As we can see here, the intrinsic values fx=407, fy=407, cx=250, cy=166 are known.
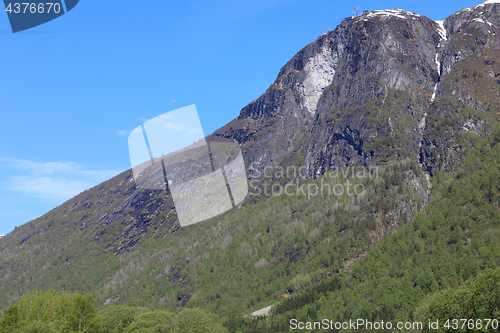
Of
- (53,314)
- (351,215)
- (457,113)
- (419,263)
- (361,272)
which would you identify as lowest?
(419,263)

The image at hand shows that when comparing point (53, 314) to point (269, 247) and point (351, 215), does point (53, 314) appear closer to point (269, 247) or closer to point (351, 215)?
point (269, 247)

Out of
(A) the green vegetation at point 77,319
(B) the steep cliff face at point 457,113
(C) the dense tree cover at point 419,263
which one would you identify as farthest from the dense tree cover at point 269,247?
(A) the green vegetation at point 77,319

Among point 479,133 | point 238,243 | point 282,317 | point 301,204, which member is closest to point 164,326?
point 282,317

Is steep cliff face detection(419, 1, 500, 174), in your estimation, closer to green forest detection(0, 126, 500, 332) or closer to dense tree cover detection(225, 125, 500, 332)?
green forest detection(0, 126, 500, 332)

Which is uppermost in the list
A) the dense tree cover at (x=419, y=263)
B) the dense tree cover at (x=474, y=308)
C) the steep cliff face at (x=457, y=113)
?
the steep cliff face at (x=457, y=113)

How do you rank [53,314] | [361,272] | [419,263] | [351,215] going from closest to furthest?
[53,314], [419,263], [361,272], [351,215]

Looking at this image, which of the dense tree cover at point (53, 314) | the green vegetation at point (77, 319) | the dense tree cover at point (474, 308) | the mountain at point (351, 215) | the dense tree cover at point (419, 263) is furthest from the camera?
the mountain at point (351, 215)

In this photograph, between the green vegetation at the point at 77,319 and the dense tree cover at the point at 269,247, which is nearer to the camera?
the green vegetation at the point at 77,319

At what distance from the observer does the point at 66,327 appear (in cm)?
4862

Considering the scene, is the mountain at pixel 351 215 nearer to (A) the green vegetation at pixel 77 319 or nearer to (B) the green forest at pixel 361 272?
(B) the green forest at pixel 361 272

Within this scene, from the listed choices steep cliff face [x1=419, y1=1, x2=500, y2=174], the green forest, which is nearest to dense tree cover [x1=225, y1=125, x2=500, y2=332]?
the green forest

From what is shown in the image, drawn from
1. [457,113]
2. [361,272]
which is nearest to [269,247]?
[361,272]

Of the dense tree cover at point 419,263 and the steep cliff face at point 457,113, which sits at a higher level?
the steep cliff face at point 457,113

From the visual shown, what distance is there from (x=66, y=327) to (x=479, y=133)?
16725 cm
